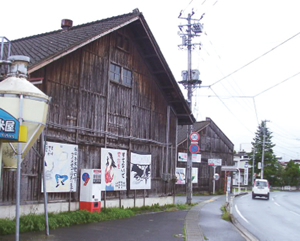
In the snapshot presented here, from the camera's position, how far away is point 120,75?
669 inches

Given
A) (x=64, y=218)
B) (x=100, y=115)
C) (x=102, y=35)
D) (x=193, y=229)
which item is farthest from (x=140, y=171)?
(x=102, y=35)

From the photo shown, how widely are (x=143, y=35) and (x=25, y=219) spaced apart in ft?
34.4

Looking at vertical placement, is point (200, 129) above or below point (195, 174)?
above

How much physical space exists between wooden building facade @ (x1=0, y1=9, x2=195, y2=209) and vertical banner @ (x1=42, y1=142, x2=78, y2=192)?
0.26 m

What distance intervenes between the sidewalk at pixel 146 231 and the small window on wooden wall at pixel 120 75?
621 centimetres

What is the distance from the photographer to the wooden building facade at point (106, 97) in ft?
42.1

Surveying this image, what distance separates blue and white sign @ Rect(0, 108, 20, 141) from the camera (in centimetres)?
741

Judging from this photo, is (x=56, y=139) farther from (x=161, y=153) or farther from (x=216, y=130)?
(x=216, y=130)

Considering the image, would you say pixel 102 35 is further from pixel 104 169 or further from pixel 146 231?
pixel 146 231

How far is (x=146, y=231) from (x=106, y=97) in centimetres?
619

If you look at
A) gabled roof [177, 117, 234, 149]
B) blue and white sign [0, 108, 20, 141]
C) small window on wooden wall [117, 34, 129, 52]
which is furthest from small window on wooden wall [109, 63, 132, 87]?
gabled roof [177, 117, 234, 149]

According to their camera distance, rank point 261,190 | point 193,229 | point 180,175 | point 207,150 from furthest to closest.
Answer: point 207,150, point 180,175, point 261,190, point 193,229

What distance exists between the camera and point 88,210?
1388 cm

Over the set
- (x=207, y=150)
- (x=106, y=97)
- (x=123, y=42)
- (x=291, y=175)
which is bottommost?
(x=291, y=175)
